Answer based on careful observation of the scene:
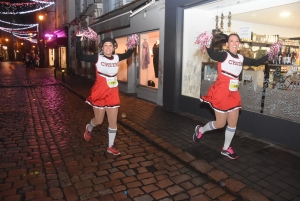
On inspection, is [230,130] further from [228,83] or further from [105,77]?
[105,77]

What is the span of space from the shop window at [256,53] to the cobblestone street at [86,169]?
2.44m

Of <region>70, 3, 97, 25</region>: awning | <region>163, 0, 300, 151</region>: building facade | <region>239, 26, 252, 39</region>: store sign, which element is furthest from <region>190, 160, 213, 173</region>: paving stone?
<region>70, 3, 97, 25</region>: awning

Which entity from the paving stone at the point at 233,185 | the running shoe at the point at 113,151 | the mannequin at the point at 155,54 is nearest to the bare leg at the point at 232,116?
the paving stone at the point at 233,185

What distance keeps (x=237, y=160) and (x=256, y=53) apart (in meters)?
3.62

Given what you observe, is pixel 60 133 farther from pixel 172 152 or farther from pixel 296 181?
pixel 296 181

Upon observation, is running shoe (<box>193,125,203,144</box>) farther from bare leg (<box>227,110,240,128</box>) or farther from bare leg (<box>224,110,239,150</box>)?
bare leg (<box>227,110,240,128</box>)

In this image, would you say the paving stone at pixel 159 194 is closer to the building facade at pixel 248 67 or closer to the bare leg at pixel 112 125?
the bare leg at pixel 112 125

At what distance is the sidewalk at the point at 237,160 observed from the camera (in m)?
3.36

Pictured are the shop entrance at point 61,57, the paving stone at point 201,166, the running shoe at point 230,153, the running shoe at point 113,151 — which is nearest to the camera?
the paving stone at point 201,166

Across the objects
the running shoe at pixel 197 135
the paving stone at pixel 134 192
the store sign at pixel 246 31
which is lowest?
the paving stone at pixel 134 192

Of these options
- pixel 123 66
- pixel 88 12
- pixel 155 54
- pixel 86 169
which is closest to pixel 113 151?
pixel 86 169

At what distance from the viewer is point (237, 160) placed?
421 cm

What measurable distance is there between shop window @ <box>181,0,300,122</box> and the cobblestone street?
2444mm

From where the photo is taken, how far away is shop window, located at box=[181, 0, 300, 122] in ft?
16.8
